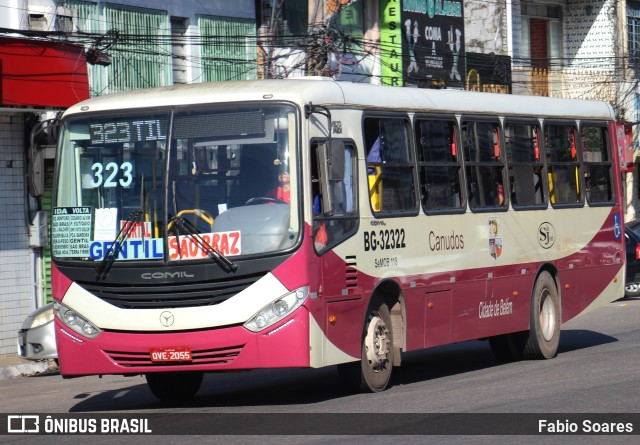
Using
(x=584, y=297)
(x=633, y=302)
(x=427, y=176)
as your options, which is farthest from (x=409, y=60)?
(x=427, y=176)

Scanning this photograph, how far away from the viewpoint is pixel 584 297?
56.2 ft

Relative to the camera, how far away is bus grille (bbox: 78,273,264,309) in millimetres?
11352

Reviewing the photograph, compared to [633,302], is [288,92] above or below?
above

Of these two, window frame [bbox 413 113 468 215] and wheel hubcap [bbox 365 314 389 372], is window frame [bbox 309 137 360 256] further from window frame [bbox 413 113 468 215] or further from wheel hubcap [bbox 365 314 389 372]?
window frame [bbox 413 113 468 215]

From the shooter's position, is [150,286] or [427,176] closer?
[150,286]

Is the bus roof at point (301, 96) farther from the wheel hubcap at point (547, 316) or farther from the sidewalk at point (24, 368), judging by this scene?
the sidewalk at point (24, 368)


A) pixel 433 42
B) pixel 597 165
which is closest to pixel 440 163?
pixel 597 165

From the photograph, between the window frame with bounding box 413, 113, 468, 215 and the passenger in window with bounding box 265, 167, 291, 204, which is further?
the window frame with bounding box 413, 113, 468, 215

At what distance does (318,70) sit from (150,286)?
1604 cm

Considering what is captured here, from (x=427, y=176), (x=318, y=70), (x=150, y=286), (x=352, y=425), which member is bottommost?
(x=352, y=425)

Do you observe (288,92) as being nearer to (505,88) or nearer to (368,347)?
(368,347)

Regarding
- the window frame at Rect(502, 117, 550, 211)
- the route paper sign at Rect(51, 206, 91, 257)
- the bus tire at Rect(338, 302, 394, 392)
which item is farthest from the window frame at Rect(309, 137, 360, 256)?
the window frame at Rect(502, 117, 550, 211)

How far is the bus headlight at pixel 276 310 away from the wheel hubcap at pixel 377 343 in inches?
55.0

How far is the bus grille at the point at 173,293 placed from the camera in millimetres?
11352
